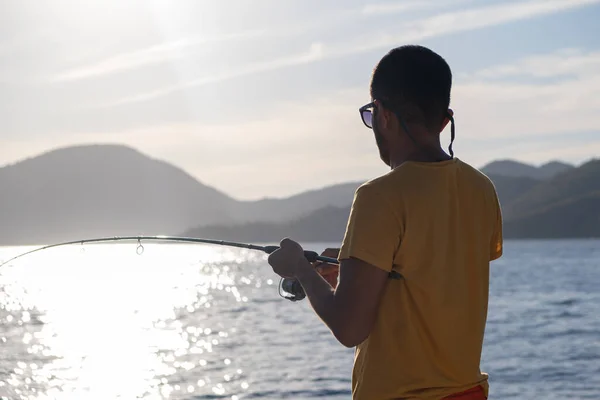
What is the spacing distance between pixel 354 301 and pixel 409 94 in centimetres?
67

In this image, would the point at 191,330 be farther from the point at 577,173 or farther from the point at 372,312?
the point at 577,173

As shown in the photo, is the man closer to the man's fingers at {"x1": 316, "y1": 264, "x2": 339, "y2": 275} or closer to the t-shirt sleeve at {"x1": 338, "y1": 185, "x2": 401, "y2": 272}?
the t-shirt sleeve at {"x1": 338, "y1": 185, "x2": 401, "y2": 272}

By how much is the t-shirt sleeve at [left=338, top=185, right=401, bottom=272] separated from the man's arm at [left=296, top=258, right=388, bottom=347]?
34 mm

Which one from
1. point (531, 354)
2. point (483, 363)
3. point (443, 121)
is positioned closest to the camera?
point (443, 121)

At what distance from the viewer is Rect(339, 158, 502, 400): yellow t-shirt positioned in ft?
8.54

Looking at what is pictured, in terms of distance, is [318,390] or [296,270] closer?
[296,270]

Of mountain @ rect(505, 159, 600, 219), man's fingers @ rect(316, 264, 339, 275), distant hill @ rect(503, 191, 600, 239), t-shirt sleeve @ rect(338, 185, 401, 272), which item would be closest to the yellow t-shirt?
t-shirt sleeve @ rect(338, 185, 401, 272)

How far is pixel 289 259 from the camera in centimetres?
289

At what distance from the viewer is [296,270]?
9.43ft

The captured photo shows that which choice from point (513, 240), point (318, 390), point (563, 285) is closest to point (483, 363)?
point (318, 390)

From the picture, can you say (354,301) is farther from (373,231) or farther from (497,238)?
(497,238)

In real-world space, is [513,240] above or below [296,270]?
above

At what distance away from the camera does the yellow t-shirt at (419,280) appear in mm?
2602

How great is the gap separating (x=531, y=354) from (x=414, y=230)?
78.3ft
